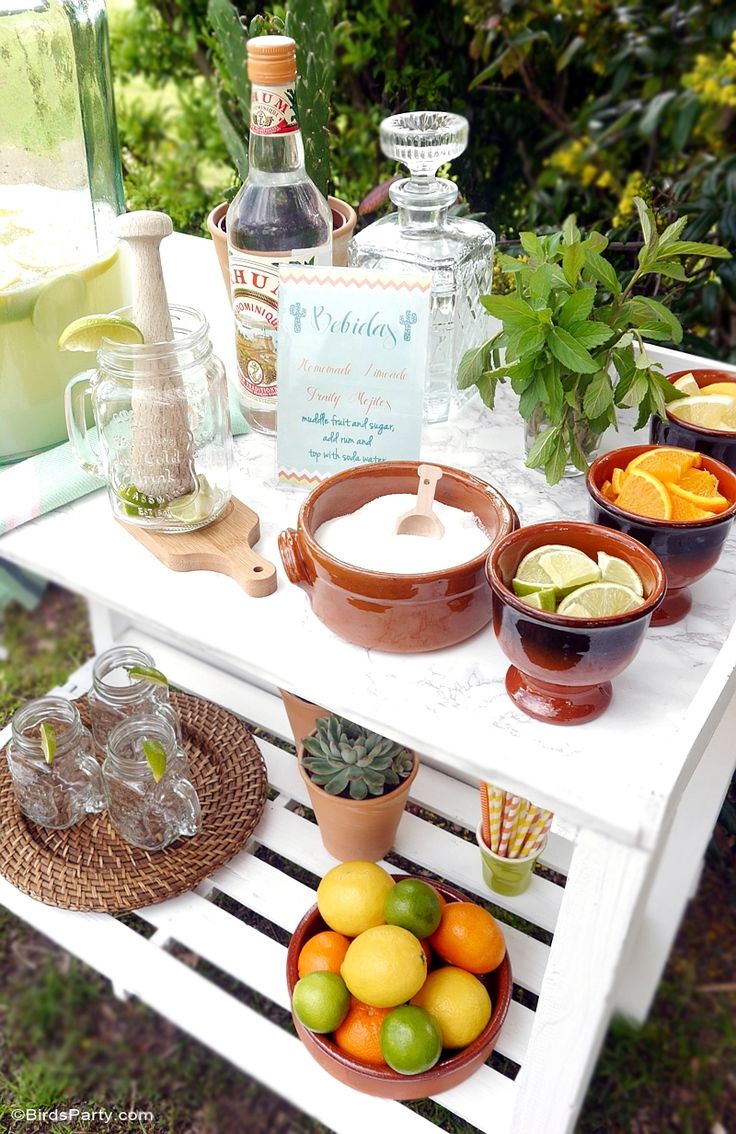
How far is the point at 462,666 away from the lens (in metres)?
0.75

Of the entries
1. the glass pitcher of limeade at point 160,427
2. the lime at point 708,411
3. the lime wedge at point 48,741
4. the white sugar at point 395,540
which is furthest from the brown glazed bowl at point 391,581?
the lime wedge at point 48,741

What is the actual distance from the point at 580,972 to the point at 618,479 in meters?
0.38

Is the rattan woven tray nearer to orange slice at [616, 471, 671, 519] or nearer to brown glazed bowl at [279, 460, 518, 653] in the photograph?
brown glazed bowl at [279, 460, 518, 653]

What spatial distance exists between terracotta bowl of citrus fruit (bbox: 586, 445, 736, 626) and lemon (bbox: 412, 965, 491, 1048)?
430 millimetres

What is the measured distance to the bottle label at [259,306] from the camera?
2.92 ft

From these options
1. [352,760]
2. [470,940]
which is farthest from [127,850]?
[470,940]

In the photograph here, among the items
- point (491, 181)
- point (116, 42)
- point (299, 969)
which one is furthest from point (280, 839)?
point (116, 42)

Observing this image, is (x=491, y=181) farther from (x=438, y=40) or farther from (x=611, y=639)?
(x=611, y=639)

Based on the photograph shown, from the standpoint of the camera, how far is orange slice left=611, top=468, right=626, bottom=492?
796 millimetres

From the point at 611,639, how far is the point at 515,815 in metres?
0.50

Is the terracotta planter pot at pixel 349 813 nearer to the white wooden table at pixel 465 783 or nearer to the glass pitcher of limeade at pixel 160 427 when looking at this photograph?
the white wooden table at pixel 465 783

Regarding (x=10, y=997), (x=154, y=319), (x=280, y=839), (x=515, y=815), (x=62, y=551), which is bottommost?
(x=10, y=997)

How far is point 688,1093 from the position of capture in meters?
1.28

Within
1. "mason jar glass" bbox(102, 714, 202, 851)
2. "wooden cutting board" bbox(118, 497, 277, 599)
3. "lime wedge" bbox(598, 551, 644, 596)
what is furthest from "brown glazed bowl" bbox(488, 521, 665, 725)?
"mason jar glass" bbox(102, 714, 202, 851)
